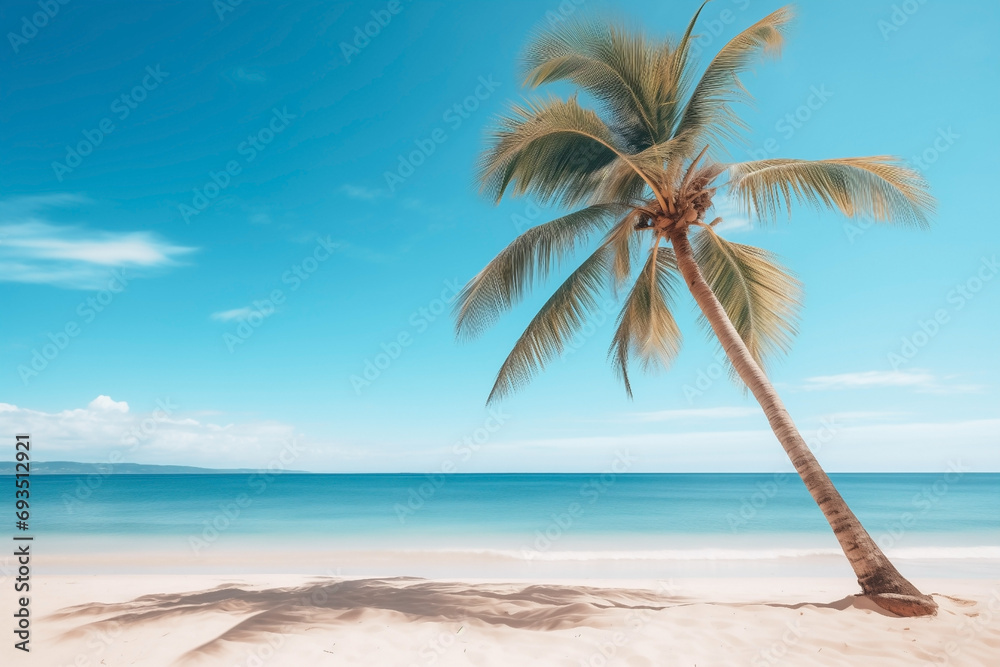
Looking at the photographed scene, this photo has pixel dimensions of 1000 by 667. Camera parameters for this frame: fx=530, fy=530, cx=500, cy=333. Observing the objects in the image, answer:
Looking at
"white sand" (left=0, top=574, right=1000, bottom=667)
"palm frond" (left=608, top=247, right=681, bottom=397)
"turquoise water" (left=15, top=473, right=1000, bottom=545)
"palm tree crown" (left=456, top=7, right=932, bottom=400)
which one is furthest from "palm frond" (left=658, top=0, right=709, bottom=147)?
"turquoise water" (left=15, top=473, right=1000, bottom=545)

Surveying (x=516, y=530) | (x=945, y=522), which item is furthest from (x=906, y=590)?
(x=945, y=522)

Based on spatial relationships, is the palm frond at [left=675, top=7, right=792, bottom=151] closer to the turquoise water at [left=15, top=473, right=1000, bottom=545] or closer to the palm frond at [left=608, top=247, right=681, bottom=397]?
the palm frond at [left=608, top=247, right=681, bottom=397]

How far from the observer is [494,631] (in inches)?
193

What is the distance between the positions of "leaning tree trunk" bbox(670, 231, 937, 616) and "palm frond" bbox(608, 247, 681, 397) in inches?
56.5

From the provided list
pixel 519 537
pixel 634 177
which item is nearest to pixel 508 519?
pixel 519 537

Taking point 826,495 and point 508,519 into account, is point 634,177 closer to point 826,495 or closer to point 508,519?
point 826,495

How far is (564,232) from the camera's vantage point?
716cm

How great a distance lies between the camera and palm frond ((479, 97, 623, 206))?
258 inches

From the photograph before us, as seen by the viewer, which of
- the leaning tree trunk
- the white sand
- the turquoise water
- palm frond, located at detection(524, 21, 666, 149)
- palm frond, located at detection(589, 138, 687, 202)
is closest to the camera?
the white sand

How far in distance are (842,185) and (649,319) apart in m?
3.06

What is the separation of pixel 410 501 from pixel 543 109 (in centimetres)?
3260

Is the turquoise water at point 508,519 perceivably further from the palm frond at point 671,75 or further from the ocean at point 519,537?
the palm frond at point 671,75

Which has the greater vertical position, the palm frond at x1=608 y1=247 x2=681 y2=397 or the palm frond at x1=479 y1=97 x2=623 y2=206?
the palm frond at x1=479 y1=97 x2=623 y2=206

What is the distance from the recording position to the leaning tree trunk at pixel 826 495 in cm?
506
